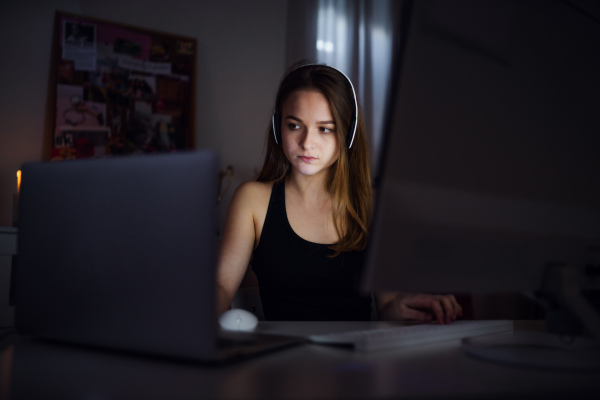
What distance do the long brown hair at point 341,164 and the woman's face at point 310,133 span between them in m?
0.02

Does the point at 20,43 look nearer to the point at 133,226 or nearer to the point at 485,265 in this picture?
the point at 133,226

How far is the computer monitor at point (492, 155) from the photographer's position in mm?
527

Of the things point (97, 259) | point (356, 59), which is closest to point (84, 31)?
point (356, 59)

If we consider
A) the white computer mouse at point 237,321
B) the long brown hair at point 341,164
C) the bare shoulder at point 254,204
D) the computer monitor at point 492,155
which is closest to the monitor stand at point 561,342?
the computer monitor at point 492,155

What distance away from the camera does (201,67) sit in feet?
9.48

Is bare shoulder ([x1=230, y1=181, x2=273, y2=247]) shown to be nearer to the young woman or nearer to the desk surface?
the young woman

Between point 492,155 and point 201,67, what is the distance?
254 cm

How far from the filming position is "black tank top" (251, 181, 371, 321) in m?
1.40

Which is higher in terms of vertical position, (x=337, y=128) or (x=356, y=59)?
(x=356, y=59)

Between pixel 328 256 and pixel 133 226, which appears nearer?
pixel 133 226

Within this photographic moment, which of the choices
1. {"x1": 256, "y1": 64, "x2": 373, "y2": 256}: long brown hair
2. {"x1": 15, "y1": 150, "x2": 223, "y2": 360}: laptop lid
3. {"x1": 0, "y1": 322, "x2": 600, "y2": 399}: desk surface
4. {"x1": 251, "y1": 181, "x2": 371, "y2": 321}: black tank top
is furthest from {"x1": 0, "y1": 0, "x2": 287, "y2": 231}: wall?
{"x1": 0, "y1": 322, "x2": 600, "y2": 399}: desk surface

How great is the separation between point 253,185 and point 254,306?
1.24ft

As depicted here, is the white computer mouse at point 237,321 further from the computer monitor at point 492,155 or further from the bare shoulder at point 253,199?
the bare shoulder at point 253,199

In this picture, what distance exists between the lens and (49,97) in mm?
2480
